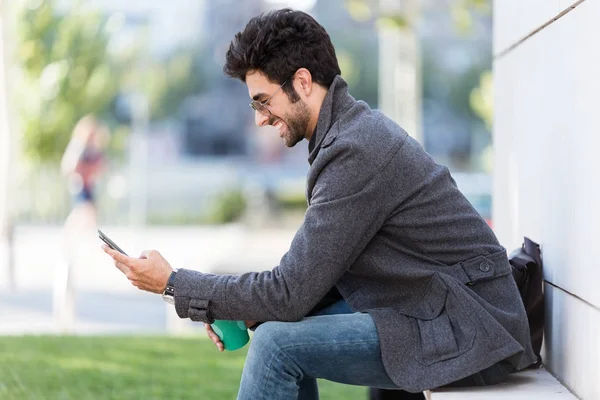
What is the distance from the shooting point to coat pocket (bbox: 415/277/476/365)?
2.73m

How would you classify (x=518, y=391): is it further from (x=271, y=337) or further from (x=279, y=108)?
(x=279, y=108)

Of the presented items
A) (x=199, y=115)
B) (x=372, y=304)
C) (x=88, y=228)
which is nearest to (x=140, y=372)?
(x=372, y=304)

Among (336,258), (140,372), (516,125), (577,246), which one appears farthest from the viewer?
(140,372)

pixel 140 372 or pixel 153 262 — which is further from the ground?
pixel 153 262

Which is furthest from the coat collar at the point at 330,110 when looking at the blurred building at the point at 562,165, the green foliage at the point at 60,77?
the green foliage at the point at 60,77

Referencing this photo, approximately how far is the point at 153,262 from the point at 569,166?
127 centimetres

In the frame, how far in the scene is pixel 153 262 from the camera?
2.86 m

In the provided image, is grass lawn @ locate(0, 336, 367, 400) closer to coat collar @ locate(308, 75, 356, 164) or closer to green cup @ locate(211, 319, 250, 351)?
green cup @ locate(211, 319, 250, 351)

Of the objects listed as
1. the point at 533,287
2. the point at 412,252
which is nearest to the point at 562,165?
the point at 533,287

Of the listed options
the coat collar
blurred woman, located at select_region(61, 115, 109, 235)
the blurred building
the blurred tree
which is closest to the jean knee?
the coat collar

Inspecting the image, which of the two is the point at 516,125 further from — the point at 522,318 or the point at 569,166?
the point at 522,318

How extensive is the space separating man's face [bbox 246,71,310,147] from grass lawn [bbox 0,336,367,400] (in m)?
2.17

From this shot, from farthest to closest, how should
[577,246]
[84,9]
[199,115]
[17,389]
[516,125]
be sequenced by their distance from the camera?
1. [199,115]
2. [84,9]
3. [17,389]
4. [516,125]
5. [577,246]

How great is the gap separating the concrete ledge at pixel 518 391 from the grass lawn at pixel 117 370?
6.71ft
